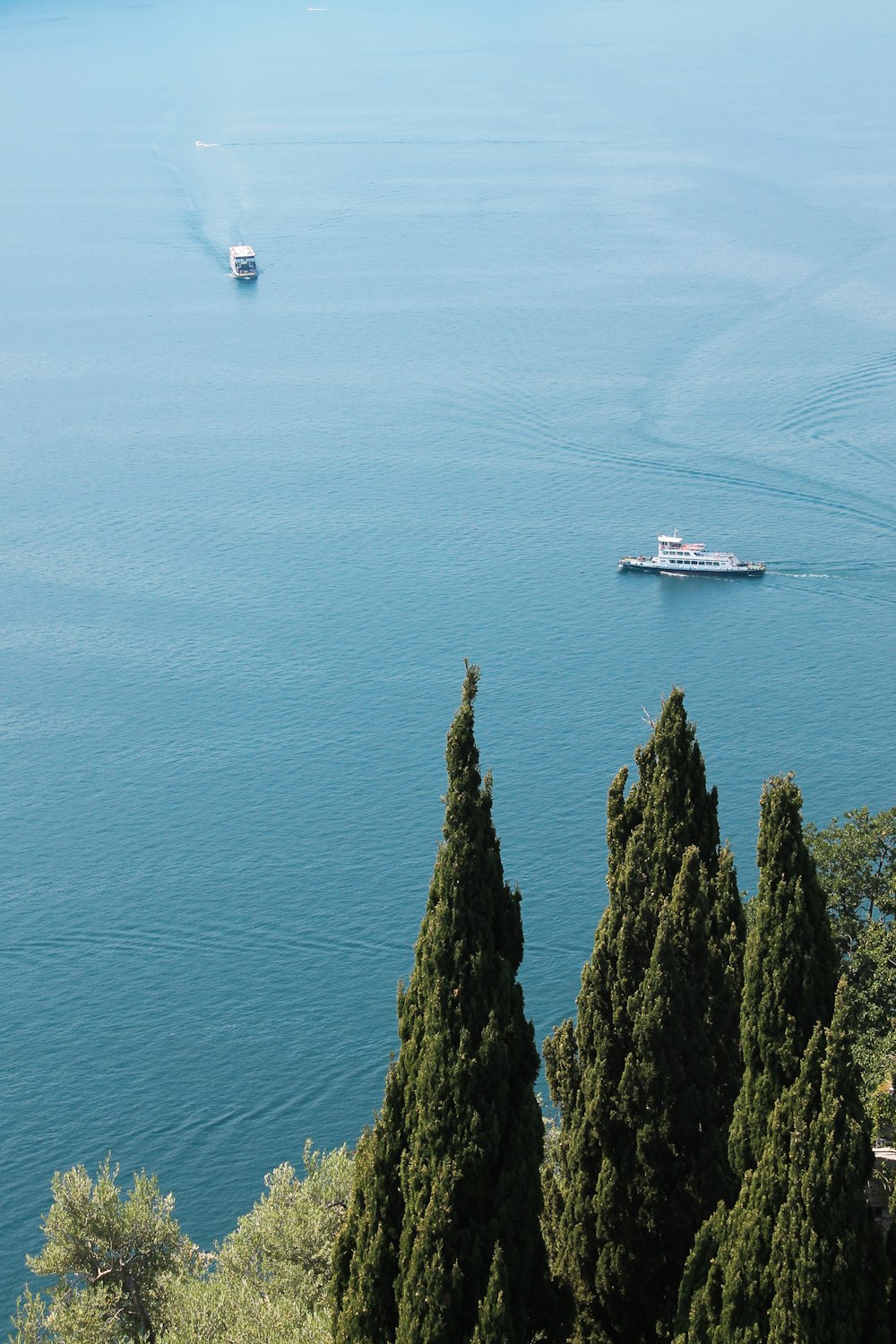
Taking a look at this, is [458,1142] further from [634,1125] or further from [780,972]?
[780,972]

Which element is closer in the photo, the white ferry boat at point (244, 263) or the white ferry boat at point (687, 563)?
the white ferry boat at point (687, 563)

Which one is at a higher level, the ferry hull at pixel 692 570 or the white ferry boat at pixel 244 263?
the white ferry boat at pixel 244 263

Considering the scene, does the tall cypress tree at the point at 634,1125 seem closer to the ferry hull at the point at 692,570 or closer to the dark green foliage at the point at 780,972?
the dark green foliage at the point at 780,972

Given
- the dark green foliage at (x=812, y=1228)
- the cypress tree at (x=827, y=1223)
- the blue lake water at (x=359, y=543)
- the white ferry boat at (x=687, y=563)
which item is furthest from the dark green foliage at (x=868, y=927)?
the white ferry boat at (x=687, y=563)

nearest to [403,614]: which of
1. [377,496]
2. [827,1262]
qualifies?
[377,496]

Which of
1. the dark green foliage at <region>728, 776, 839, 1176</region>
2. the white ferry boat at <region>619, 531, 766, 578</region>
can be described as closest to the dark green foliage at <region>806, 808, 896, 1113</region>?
the dark green foliage at <region>728, 776, 839, 1176</region>

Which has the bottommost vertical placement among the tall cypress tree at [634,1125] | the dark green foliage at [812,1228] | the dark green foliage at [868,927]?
the dark green foliage at [812,1228]

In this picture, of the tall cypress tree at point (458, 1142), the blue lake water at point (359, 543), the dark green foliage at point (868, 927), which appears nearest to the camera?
the tall cypress tree at point (458, 1142)

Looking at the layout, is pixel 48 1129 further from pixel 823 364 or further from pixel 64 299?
pixel 64 299
